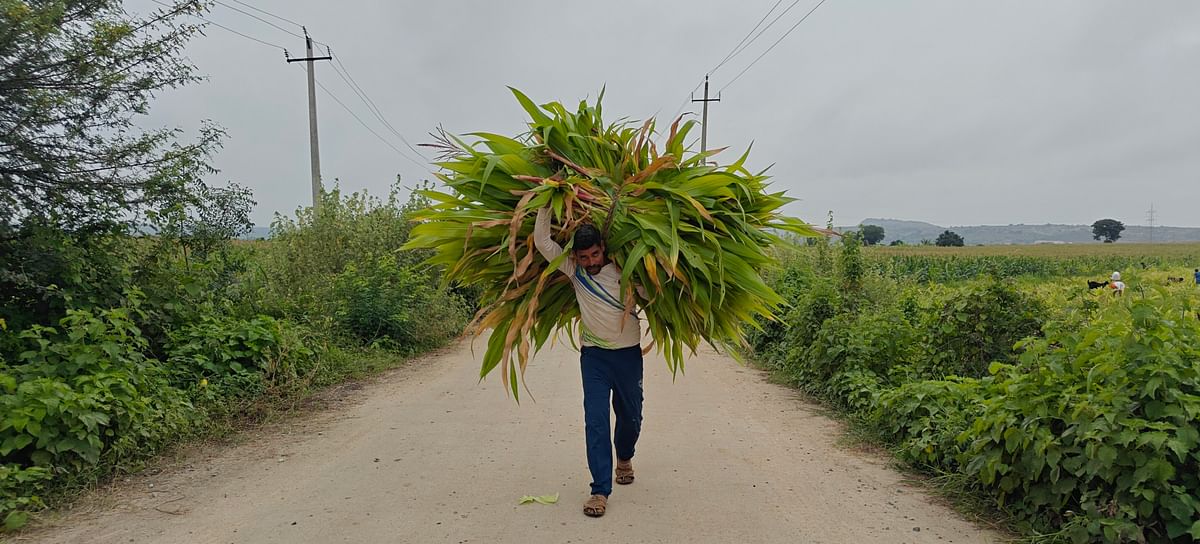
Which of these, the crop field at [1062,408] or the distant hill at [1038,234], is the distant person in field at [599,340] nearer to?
the crop field at [1062,408]

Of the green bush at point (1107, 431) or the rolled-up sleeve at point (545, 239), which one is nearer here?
the green bush at point (1107, 431)

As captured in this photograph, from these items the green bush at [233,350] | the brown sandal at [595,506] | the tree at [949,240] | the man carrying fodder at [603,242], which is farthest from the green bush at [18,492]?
the tree at [949,240]

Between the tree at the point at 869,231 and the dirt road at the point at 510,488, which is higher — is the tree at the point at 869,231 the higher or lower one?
the higher one

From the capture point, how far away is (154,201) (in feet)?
23.3

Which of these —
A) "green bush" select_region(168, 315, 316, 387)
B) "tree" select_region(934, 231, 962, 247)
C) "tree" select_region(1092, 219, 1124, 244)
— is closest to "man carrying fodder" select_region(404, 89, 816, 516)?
"green bush" select_region(168, 315, 316, 387)

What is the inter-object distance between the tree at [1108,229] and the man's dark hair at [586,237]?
130m

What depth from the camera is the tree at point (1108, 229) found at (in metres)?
114

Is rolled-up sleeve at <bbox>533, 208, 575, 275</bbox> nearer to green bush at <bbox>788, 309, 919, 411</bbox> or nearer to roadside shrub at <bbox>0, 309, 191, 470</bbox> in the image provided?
roadside shrub at <bbox>0, 309, 191, 470</bbox>

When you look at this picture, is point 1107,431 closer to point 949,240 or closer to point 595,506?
point 595,506

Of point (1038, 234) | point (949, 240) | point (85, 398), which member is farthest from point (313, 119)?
point (1038, 234)

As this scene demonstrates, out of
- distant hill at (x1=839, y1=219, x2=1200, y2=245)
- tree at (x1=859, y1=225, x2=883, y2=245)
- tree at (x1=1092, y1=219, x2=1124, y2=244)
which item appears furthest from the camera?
distant hill at (x1=839, y1=219, x2=1200, y2=245)

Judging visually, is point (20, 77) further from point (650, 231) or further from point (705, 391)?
point (705, 391)

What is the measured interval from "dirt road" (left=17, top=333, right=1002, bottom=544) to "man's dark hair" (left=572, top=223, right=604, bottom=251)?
1532 millimetres

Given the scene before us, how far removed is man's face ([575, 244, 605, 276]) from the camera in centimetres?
448
